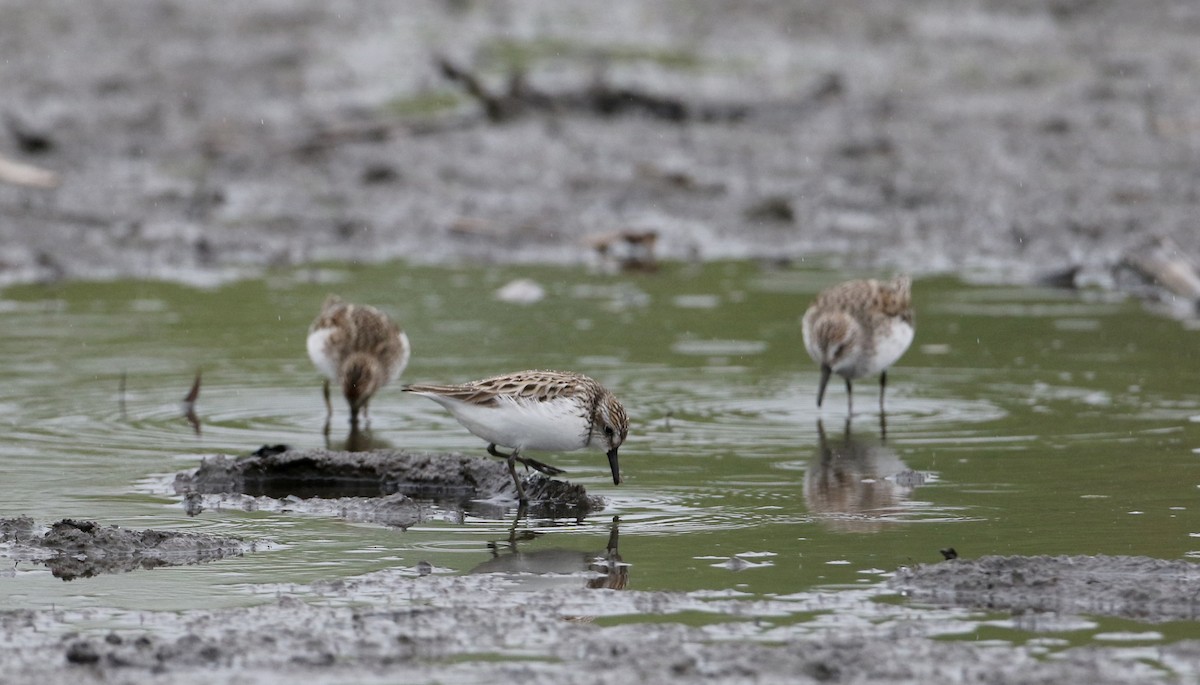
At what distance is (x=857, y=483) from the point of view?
9273 mm

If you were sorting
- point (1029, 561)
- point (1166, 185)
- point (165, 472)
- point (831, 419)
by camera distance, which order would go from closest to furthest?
point (1029, 561)
point (165, 472)
point (831, 419)
point (1166, 185)

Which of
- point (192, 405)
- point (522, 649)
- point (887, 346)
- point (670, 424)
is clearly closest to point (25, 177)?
point (192, 405)

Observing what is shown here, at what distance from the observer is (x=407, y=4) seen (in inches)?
1183

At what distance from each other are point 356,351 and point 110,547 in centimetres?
391

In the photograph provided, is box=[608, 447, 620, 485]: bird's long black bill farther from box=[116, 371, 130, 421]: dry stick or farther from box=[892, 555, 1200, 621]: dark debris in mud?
box=[116, 371, 130, 421]: dry stick

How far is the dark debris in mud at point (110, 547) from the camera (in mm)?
7543

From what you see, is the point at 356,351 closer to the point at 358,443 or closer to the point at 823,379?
the point at 358,443

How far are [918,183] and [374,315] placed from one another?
985 cm

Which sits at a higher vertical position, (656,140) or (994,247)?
(656,140)

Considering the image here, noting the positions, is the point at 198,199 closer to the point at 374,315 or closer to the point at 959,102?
the point at 374,315

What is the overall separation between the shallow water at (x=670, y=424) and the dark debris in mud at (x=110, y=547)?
0.49ft

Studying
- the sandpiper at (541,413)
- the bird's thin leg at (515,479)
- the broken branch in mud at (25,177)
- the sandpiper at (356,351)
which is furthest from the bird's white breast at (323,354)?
the broken branch in mud at (25,177)

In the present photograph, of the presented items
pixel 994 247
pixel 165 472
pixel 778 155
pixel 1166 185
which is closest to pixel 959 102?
pixel 778 155

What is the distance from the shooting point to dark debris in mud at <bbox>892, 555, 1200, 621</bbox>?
6734 millimetres
